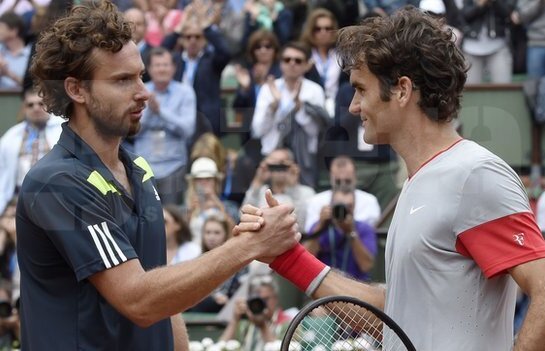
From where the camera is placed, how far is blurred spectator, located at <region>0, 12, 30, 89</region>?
31.6 feet

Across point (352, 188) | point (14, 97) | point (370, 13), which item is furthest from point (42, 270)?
point (370, 13)

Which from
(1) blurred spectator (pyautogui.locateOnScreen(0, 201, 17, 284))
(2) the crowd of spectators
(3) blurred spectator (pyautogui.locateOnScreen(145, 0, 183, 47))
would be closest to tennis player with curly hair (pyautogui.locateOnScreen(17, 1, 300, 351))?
(2) the crowd of spectators

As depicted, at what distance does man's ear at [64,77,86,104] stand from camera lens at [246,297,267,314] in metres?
3.65

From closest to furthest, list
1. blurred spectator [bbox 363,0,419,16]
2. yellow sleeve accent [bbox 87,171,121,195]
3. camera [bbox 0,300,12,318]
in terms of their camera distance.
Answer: yellow sleeve accent [bbox 87,171,121,195]
camera [bbox 0,300,12,318]
blurred spectator [bbox 363,0,419,16]

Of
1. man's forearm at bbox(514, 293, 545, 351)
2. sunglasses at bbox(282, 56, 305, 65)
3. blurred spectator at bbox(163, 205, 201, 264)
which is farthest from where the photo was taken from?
sunglasses at bbox(282, 56, 305, 65)

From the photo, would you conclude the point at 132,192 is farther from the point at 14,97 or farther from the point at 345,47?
the point at 14,97

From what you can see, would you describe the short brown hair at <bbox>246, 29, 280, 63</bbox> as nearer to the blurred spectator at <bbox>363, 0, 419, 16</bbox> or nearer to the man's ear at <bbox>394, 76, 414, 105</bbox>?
the blurred spectator at <bbox>363, 0, 419, 16</bbox>

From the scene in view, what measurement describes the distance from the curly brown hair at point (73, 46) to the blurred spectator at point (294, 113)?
14.3 ft

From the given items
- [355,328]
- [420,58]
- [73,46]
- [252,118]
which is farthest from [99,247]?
[252,118]

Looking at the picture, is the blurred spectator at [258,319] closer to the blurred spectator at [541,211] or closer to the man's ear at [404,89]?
the blurred spectator at [541,211]

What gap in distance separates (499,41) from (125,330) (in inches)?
250

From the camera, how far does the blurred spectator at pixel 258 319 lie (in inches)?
284

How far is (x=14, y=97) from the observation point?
877cm

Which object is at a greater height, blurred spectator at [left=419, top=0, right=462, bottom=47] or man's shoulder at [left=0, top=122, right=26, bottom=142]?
blurred spectator at [left=419, top=0, right=462, bottom=47]
